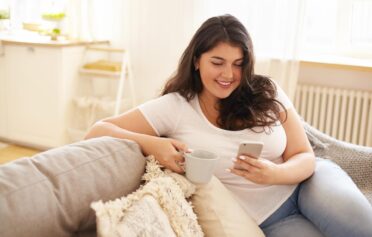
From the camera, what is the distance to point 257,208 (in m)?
1.33

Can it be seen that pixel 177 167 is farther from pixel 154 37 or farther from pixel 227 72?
pixel 154 37

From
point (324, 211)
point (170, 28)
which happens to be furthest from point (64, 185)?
point (170, 28)

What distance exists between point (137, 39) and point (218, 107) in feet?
6.85

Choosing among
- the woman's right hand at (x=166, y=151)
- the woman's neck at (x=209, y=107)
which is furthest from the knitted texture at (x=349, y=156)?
the woman's right hand at (x=166, y=151)

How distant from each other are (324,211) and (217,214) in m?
0.34

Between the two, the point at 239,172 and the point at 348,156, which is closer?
the point at 239,172

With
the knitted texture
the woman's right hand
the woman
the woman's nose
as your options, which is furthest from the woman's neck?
the knitted texture

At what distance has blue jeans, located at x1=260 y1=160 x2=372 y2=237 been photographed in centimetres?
118

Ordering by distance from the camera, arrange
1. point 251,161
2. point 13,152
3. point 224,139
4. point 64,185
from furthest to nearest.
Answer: point 13,152
point 224,139
point 251,161
point 64,185

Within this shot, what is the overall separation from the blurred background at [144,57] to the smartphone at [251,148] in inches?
71.9

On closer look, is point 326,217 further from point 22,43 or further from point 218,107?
point 22,43

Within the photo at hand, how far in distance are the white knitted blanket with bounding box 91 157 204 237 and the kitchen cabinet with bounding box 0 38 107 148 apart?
7.35ft

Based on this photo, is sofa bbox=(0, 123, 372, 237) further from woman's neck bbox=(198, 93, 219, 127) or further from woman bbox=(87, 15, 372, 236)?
woman's neck bbox=(198, 93, 219, 127)

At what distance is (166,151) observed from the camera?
1.20m
